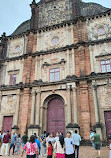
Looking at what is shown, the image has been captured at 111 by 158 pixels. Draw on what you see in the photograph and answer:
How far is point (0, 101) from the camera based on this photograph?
62.5 feet

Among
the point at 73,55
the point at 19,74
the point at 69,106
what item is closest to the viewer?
the point at 69,106

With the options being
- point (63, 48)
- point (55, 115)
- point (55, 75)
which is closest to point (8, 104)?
point (55, 115)

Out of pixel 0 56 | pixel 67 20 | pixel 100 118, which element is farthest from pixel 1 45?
pixel 100 118

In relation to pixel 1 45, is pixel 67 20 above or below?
above

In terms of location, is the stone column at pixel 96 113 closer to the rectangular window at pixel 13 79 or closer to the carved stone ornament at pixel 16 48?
the rectangular window at pixel 13 79

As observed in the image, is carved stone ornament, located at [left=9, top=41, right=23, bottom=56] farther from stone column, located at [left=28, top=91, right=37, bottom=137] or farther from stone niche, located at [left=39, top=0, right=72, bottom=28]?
stone column, located at [left=28, top=91, right=37, bottom=137]

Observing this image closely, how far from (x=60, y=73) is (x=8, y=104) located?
7661mm

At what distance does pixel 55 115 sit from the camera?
16812 millimetres

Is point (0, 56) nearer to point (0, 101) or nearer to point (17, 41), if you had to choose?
point (17, 41)

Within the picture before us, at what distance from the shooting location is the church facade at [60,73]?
604 inches

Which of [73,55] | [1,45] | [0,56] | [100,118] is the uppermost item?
[1,45]

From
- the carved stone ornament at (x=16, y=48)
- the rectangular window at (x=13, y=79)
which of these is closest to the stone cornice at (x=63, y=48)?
the carved stone ornament at (x=16, y=48)

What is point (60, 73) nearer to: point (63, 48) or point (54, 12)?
point (63, 48)

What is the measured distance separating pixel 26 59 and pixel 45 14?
8088mm
